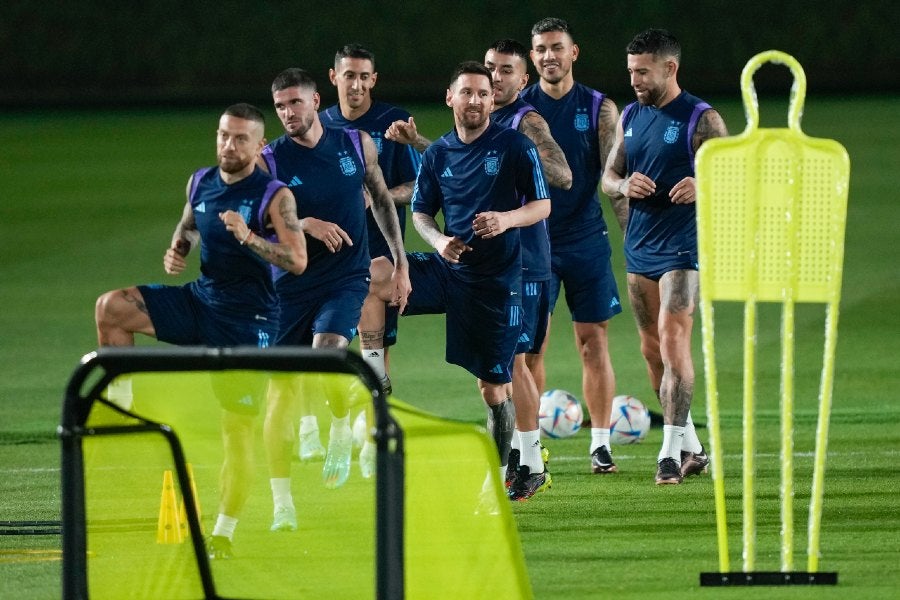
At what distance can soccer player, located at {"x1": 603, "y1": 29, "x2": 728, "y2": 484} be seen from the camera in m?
8.90

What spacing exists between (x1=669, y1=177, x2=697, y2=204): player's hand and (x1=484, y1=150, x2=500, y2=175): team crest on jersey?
3.31 ft

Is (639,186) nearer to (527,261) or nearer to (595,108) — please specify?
(527,261)

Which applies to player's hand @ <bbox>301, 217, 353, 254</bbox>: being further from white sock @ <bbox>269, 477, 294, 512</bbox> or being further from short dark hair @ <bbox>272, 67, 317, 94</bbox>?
white sock @ <bbox>269, 477, 294, 512</bbox>

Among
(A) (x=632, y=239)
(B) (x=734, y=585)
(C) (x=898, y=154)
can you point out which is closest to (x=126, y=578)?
(B) (x=734, y=585)

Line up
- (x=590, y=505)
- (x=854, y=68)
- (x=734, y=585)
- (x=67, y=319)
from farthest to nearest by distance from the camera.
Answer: (x=854, y=68)
(x=67, y=319)
(x=590, y=505)
(x=734, y=585)

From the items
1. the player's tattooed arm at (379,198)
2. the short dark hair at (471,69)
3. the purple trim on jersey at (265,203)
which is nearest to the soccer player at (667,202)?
the short dark hair at (471,69)

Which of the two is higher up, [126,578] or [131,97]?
[131,97]

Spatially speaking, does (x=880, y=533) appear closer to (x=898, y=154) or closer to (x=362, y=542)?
(x=362, y=542)

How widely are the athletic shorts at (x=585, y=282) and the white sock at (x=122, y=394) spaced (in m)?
4.36

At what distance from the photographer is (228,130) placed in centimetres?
742

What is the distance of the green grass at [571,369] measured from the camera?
715 cm

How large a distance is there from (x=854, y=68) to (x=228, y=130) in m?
22.8

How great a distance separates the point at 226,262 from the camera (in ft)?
25.1

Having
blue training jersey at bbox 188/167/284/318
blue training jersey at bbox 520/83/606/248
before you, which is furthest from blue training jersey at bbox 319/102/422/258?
blue training jersey at bbox 188/167/284/318
